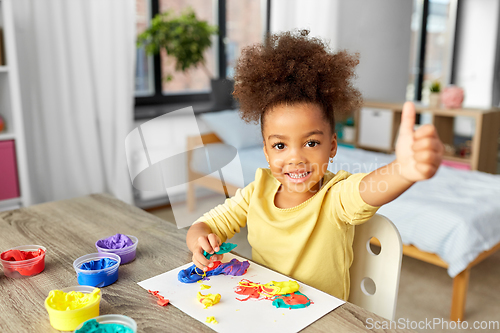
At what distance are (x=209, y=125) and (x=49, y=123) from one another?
3.18 ft

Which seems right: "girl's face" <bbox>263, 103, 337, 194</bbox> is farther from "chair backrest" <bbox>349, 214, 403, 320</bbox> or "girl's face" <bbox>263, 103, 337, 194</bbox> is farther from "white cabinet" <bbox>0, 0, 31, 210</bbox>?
"white cabinet" <bbox>0, 0, 31, 210</bbox>

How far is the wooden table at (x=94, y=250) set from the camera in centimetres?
70

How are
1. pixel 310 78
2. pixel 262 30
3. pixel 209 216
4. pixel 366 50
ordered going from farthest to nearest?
pixel 366 50
pixel 262 30
pixel 209 216
pixel 310 78

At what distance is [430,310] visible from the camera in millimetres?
1839

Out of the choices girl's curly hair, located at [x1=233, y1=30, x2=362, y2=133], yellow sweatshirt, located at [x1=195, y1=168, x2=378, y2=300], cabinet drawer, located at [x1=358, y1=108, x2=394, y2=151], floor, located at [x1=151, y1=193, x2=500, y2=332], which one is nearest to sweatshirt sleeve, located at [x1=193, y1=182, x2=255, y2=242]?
yellow sweatshirt, located at [x1=195, y1=168, x2=378, y2=300]

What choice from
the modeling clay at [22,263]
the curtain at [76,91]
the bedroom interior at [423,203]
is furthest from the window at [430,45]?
the modeling clay at [22,263]

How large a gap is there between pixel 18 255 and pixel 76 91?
6.17 feet

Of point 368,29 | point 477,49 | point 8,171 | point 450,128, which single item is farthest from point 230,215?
point 477,49

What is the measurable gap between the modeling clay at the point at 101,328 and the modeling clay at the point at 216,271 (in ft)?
0.64

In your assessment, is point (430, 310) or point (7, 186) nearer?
point (430, 310)

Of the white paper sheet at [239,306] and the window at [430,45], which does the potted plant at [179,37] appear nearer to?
the white paper sheet at [239,306]

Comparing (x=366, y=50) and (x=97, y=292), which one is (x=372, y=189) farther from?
(x=366, y=50)

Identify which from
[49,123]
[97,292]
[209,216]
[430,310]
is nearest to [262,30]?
[49,123]

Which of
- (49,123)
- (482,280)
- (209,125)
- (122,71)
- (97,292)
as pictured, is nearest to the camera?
(97,292)
